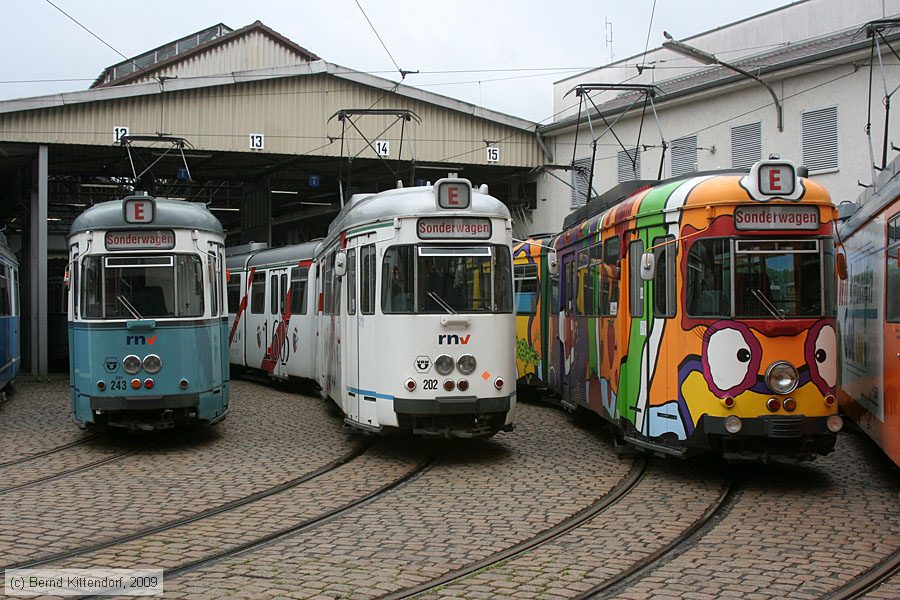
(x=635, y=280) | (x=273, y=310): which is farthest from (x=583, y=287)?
(x=273, y=310)

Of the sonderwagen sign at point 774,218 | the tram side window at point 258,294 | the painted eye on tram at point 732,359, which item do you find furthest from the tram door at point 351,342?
the tram side window at point 258,294

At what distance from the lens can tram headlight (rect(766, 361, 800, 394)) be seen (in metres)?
9.57

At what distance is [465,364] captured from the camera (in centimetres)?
1134

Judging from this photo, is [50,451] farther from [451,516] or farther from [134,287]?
[451,516]

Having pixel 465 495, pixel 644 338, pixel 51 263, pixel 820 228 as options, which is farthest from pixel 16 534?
pixel 51 263

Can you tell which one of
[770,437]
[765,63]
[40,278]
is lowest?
[770,437]

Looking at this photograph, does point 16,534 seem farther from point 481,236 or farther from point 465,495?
point 481,236

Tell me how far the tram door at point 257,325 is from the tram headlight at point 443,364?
12.2 m

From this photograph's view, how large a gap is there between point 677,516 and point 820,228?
10.5 ft

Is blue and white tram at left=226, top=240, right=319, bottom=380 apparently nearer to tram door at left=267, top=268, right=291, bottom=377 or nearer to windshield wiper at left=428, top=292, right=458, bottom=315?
tram door at left=267, top=268, right=291, bottom=377

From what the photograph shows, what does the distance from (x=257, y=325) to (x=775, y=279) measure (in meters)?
15.8

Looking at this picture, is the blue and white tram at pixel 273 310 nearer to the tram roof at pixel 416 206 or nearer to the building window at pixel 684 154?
the tram roof at pixel 416 206

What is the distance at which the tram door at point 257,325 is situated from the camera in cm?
2314

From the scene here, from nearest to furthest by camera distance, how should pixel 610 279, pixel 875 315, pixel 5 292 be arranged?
pixel 875 315 → pixel 610 279 → pixel 5 292
